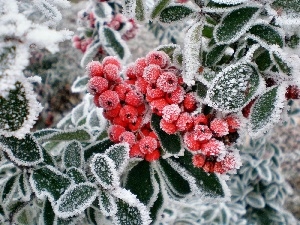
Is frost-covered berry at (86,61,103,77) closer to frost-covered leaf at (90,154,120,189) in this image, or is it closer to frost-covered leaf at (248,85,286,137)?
frost-covered leaf at (90,154,120,189)

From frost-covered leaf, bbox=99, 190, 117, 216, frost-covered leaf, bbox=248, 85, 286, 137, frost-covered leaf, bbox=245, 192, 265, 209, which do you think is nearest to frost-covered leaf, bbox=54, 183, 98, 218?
frost-covered leaf, bbox=99, 190, 117, 216

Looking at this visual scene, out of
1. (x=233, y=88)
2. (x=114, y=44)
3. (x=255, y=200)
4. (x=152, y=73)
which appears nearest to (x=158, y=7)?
(x=152, y=73)

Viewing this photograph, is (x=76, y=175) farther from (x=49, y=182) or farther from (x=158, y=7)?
(x=158, y=7)

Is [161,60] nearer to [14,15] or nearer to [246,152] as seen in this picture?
[14,15]

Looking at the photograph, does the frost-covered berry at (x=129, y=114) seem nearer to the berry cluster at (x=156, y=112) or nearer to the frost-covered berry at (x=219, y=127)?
the berry cluster at (x=156, y=112)

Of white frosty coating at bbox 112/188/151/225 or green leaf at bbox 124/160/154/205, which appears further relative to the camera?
green leaf at bbox 124/160/154/205

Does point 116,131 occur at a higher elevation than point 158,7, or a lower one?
lower
